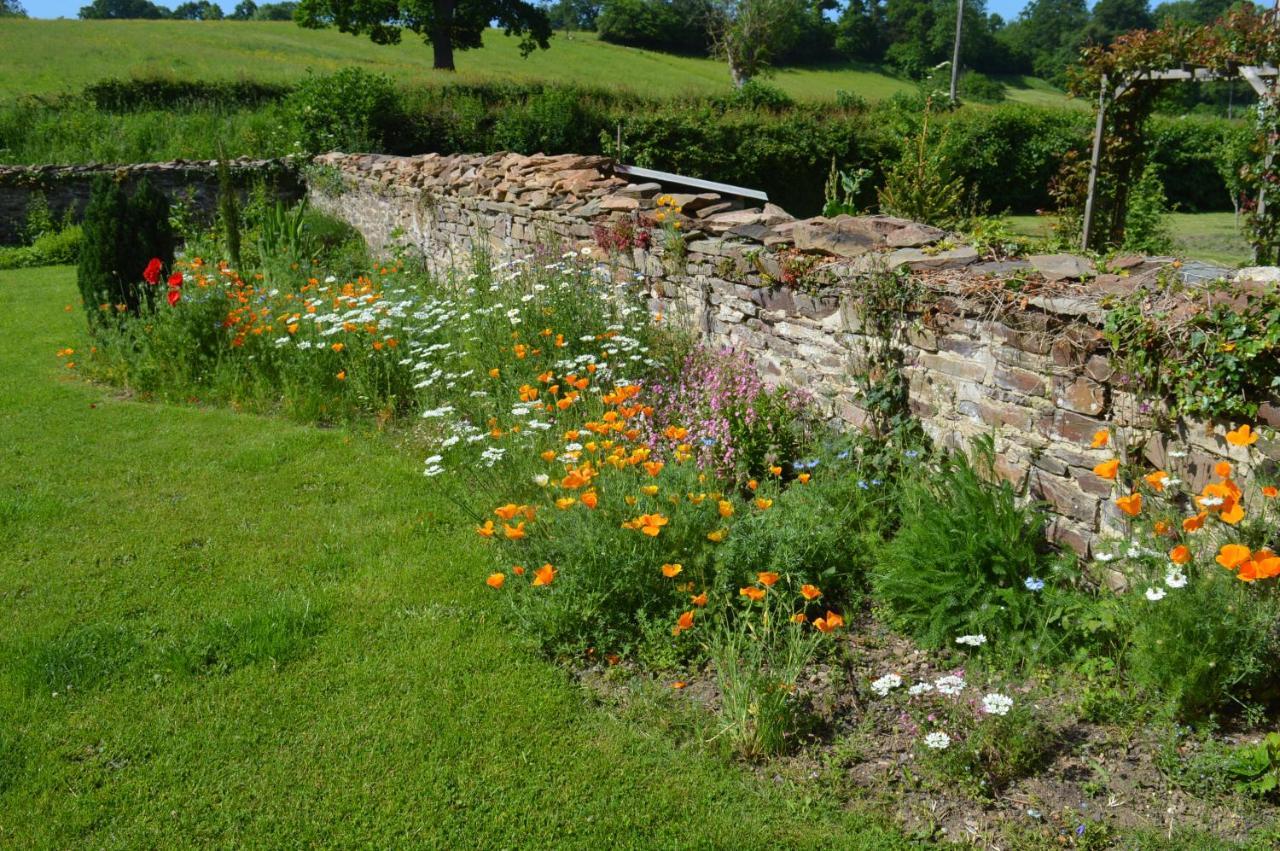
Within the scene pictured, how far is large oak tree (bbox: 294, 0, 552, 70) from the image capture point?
2905 cm

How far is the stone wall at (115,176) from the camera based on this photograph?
14617 mm

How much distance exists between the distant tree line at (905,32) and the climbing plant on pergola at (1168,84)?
3894 centimetres

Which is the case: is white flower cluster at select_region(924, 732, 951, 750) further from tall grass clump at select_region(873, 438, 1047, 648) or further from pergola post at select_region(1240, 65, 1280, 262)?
pergola post at select_region(1240, 65, 1280, 262)

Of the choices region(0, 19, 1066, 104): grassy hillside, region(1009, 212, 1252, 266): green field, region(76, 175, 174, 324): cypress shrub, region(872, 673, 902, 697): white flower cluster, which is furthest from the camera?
region(0, 19, 1066, 104): grassy hillside

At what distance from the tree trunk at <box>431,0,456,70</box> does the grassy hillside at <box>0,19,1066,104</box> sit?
5.24ft

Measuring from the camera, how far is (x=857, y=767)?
2.89 meters

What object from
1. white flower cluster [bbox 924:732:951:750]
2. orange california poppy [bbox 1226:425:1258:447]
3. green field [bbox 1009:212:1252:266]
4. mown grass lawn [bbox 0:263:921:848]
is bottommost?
mown grass lawn [bbox 0:263:921:848]

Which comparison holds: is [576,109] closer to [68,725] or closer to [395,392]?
[395,392]

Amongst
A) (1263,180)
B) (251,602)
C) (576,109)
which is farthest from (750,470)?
(576,109)

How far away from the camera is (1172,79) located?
8.90m

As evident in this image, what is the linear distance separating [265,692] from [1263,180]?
378 inches

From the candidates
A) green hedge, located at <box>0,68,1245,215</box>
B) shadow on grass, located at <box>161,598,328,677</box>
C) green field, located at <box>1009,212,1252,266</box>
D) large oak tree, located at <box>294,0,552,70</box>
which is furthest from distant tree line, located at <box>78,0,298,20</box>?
shadow on grass, located at <box>161,598,328,677</box>

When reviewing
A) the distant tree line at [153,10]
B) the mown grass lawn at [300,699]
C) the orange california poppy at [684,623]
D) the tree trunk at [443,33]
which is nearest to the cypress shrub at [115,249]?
the mown grass lawn at [300,699]

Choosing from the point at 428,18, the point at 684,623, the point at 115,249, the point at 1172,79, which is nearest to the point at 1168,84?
the point at 1172,79
